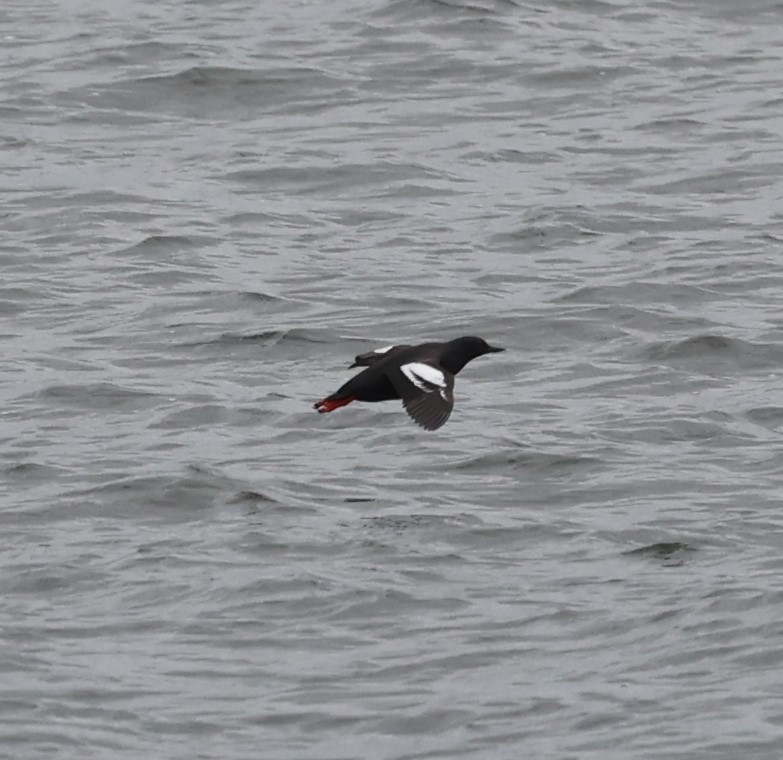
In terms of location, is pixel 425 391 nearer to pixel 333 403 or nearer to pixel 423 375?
pixel 423 375

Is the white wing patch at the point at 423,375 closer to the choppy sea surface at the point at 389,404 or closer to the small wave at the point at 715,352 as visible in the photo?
the choppy sea surface at the point at 389,404

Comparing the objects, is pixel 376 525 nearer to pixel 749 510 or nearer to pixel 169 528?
pixel 169 528

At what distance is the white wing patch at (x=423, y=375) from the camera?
39.7ft

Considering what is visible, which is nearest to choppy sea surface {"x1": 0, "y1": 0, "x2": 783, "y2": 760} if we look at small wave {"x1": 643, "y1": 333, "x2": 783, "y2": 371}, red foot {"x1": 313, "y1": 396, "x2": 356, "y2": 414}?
small wave {"x1": 643, "y1": 333, "x2": 783, "y2": 371}

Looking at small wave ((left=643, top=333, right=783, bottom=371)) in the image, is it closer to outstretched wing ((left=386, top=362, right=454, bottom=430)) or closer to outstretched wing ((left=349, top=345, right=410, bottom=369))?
outstretched wing ((left=349, top=345, right=410, bottom=369))

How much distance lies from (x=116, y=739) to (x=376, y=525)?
2761 millimetres

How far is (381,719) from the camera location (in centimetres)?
942

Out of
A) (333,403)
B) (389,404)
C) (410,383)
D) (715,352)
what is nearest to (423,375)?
(410,383)

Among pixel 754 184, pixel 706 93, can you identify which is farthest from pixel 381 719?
pixel 706 93

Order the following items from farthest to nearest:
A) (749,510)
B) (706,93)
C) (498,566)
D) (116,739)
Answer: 1. (706,93)
2. (749,510)
3. (498,566)
4. (116,739)

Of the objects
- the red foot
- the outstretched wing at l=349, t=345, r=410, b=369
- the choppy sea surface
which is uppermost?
the outstretched wing at l=349, t=345, r=410, b=369

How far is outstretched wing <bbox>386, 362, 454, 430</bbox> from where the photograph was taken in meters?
11.8

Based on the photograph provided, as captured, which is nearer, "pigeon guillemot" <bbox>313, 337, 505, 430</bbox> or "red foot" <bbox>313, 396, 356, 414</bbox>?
"pigeon guillemot" <bbox>313, 337, 505, 430</bbox>

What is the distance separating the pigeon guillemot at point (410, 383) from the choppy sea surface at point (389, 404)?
50 centimetres
